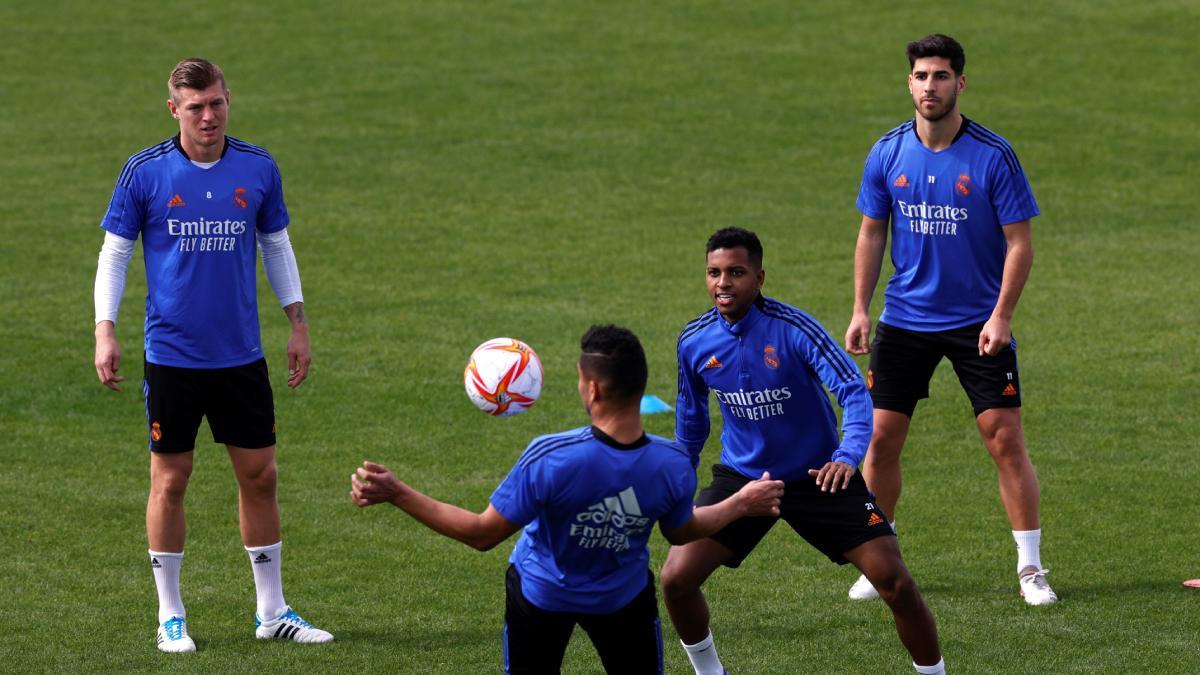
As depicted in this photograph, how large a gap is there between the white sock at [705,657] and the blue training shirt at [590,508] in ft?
4.16

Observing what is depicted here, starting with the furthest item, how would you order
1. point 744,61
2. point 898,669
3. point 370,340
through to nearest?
point 744,61 → point 370,340 → point 898,669

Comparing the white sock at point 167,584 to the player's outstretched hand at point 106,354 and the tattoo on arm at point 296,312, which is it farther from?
the tattoo on arm at point 296,312

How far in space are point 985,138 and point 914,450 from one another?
127 inches

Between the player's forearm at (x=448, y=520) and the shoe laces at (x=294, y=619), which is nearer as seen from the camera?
the player's forearm at (x=448, y=520)

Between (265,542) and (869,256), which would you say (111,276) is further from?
(869,256)

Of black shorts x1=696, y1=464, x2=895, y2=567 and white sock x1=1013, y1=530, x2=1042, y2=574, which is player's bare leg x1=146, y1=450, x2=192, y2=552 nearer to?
black shorts x1=696, y1=464, x2=895, y2=567

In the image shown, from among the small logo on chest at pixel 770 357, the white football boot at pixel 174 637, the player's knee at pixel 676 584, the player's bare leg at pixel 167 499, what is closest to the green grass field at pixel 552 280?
the white football boot at pixel 174 637

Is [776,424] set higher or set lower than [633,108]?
lower

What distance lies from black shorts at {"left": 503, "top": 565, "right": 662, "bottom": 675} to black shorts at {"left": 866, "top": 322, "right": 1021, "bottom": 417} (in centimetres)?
282

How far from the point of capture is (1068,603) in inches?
324

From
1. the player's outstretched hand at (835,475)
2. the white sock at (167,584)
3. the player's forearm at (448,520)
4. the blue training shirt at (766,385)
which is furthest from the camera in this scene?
the white sock at (167,584)

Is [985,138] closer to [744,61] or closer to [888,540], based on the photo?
[888,540]

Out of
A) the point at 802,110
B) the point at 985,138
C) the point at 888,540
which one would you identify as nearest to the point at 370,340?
the point at 985,138

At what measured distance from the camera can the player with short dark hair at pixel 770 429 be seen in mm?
6660
